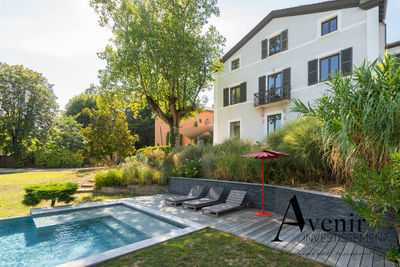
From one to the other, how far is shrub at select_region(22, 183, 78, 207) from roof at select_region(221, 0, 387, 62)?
1544cm

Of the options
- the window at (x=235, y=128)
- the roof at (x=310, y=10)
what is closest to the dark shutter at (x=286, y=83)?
the roof at (x=310, y=10)

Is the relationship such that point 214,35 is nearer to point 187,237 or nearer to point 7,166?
point 187,237

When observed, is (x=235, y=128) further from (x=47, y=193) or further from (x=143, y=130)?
(x=143, y=130)

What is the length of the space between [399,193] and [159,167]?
10574 mm

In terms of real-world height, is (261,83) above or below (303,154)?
above

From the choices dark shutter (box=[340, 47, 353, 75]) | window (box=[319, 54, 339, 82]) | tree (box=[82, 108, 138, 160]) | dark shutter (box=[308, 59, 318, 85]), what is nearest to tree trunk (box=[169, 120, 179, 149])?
tree (box=[82, 108, 138, 160])

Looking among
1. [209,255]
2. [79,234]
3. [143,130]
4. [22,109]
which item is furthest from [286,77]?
[22,109]

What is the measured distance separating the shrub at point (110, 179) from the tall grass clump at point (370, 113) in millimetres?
9375

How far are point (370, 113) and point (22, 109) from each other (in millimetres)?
31200

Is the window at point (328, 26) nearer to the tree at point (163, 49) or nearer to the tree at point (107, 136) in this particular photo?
the tree at point (163, 49)

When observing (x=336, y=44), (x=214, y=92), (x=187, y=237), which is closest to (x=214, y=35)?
(x=214, y=92)

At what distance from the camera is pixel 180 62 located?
13.7 metres

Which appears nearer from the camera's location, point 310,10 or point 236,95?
point 310,10

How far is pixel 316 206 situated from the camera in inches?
216
